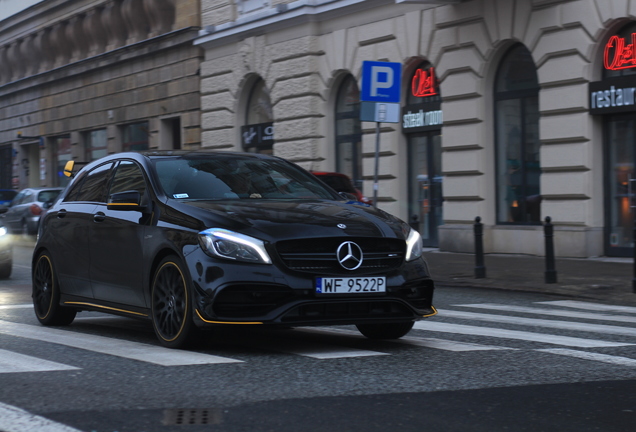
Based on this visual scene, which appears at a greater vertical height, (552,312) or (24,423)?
(24,423)

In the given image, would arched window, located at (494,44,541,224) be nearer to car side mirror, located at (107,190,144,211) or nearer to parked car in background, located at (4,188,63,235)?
car side mirror, located at (107,190,144,211)

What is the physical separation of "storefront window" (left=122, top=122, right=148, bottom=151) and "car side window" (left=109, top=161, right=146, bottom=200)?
2506 centimetres

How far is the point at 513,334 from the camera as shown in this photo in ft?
27.0

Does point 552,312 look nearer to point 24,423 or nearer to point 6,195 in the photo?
point 24,423

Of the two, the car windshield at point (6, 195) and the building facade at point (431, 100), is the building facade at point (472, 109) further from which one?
the car windshield at point (6, 195)

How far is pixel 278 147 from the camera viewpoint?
25719mm

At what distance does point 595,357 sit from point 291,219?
7.13ft

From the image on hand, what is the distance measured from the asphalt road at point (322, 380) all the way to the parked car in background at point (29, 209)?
63.6 feet

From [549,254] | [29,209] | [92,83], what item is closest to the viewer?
[549,254]

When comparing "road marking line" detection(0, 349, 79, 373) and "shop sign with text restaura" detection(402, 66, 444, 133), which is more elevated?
"shop sign with text restaura" detection(402, 66, 444, 133)

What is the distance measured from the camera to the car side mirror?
7449mm

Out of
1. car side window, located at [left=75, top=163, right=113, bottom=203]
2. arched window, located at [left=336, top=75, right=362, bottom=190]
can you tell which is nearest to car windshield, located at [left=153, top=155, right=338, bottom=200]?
car side window, located at [left=75, top=163, right=113, bottom=203]

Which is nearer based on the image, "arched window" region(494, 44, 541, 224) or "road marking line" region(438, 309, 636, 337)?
"road marking line" region(438, 309, 636, 337)

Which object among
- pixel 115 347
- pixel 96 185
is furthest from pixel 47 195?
pixel 115 347
